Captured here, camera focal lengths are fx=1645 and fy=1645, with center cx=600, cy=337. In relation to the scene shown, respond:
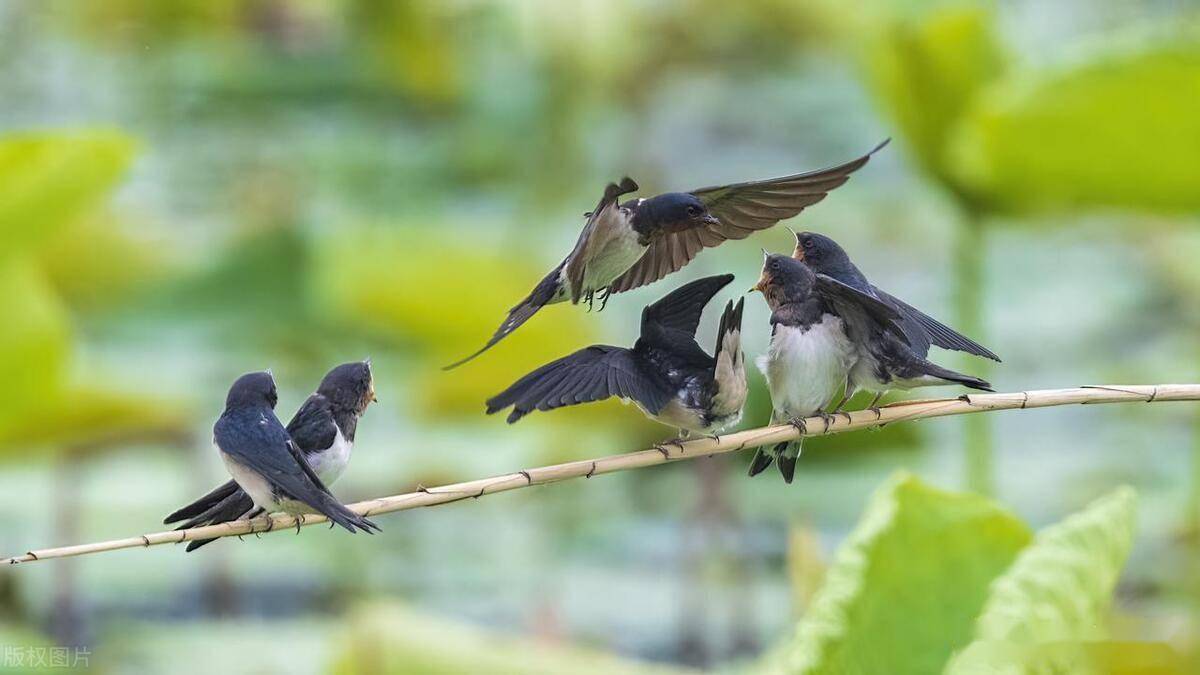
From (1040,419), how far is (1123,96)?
2158 millimetres

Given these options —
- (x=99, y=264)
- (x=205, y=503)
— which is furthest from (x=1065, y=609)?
(x=99, y=264)

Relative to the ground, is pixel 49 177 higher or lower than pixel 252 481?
higher

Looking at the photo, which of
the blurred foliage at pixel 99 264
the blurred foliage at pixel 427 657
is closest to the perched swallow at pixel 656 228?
the blurred foliage at pixel 427 657

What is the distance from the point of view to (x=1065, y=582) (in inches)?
27.2

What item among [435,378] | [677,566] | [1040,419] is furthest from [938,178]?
[1040,419]

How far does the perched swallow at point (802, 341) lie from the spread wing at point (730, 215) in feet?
0.23

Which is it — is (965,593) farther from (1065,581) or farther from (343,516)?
(343,516)

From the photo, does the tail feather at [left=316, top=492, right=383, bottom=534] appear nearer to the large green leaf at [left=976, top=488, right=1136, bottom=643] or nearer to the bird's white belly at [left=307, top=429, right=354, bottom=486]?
the bird's white belly at [left=307, top=429, right=354, bottom=486]

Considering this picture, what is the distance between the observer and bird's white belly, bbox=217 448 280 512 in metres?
0.60

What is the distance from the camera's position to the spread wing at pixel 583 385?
53 cm

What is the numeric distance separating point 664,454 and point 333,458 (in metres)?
0.13

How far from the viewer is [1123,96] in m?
1.85

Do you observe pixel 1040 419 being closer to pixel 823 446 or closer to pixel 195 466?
pixel 823 446

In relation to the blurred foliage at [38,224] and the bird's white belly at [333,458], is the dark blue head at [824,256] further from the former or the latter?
the blurred foliage at [38,224]
